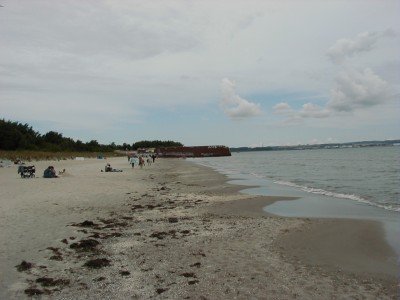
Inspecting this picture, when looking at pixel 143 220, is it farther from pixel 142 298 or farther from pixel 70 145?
pixel 70 145

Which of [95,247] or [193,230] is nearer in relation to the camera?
[95,247]

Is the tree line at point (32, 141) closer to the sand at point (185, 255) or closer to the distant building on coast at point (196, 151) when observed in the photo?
the distant building on coast at point (196, 151)

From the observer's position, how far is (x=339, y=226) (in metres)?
11.7

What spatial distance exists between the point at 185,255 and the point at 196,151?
127 metres

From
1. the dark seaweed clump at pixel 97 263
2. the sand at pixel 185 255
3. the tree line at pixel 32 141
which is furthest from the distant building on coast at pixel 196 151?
the dark seaweed clump at pixel 97 263

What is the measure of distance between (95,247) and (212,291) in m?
3.63

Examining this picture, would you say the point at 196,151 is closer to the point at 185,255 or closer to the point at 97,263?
the point at 185,255

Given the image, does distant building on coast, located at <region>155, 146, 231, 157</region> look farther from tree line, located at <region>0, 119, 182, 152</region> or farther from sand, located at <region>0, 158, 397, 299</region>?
sand, located at <region>0, 158, 397, 299</region>

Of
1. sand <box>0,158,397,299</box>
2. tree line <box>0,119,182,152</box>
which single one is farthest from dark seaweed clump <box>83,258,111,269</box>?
tree line <box>0,119,182,152</box>

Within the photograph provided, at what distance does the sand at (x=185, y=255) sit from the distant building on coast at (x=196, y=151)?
120 m

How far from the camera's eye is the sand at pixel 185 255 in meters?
6.31

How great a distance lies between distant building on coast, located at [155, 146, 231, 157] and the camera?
134 metres

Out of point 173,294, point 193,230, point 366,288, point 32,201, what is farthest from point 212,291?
point 32,201

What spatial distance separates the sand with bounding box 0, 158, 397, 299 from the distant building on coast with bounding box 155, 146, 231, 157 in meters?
120
